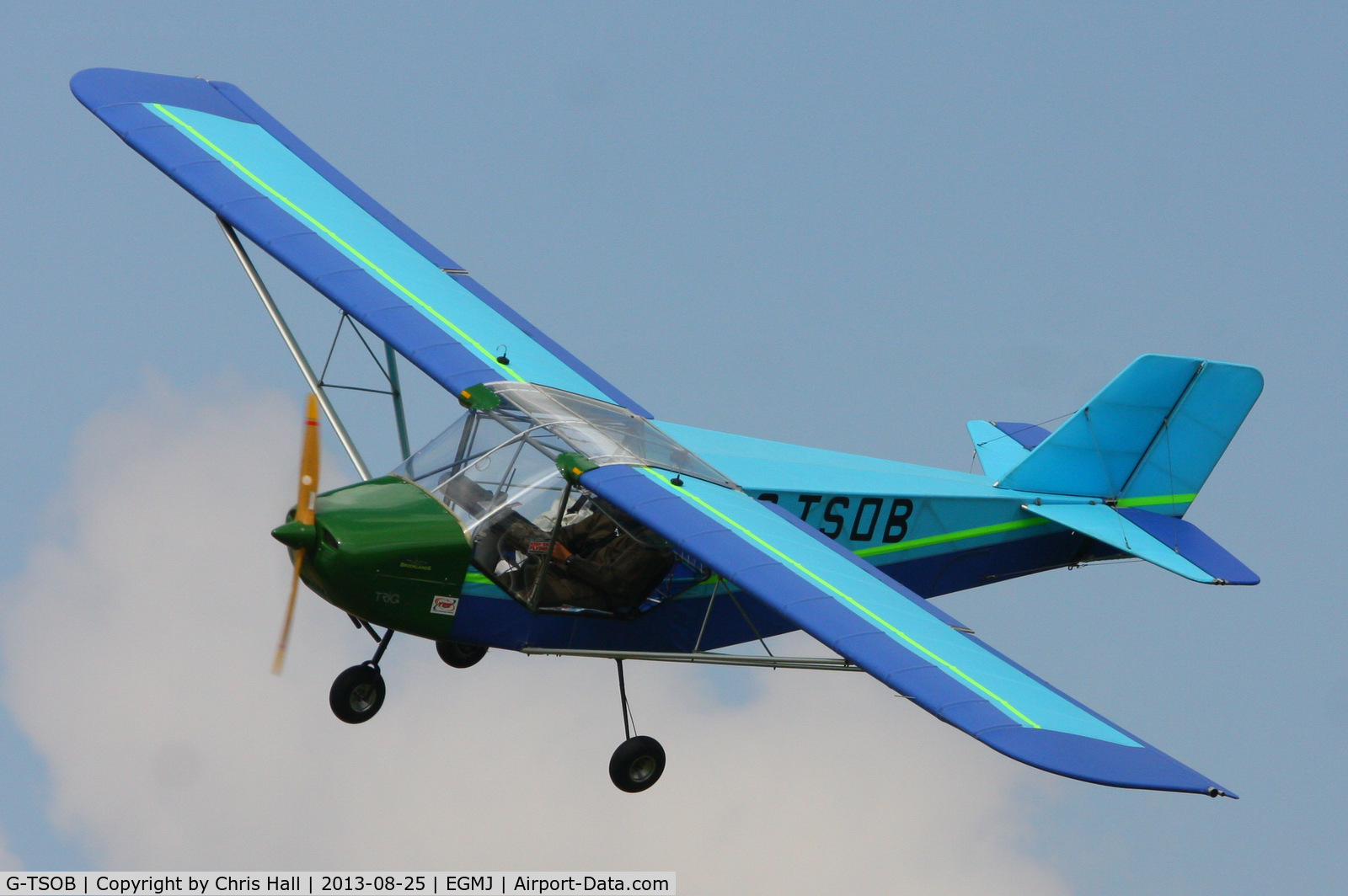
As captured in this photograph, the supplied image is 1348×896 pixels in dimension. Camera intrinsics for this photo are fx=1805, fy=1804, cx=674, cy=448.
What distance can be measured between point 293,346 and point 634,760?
5424mm

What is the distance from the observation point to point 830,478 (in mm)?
17234

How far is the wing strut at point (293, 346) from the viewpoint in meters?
16.9

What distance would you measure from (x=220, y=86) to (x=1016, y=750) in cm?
1259

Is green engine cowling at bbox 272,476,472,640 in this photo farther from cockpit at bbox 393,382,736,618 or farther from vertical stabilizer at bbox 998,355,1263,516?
vertical stabilizer at bbox 998,355,1263,516

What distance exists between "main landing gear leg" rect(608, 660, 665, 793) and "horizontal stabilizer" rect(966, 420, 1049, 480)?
5238 mm

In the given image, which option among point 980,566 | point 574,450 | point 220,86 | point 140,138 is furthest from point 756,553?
point 220,86

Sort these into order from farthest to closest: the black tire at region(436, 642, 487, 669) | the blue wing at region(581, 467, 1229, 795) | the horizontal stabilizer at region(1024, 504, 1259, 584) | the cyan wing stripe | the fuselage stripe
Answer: the horizontal stabilizer at region(1024, 504, 1259, 584) → the black tire at region(436, 642, 487, 669) → the cyan wing stripe → the fuselage stripe → the blue wing at region(581, 467, 1229, 795)

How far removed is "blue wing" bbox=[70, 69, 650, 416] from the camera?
54.5 ft

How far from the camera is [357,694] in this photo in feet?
→ 51.5

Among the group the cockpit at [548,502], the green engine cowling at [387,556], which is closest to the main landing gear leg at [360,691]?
the green engine cowling at [387,556]

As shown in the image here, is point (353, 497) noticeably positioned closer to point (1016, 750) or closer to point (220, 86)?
point (1016, 750)

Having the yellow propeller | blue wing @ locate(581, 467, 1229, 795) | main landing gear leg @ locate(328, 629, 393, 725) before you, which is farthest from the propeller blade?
blue wing @ locate(581, 467, 1229, 795)

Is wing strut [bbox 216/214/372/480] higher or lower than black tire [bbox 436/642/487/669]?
higher

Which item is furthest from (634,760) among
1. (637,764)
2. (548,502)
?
Answer: (548,502)
